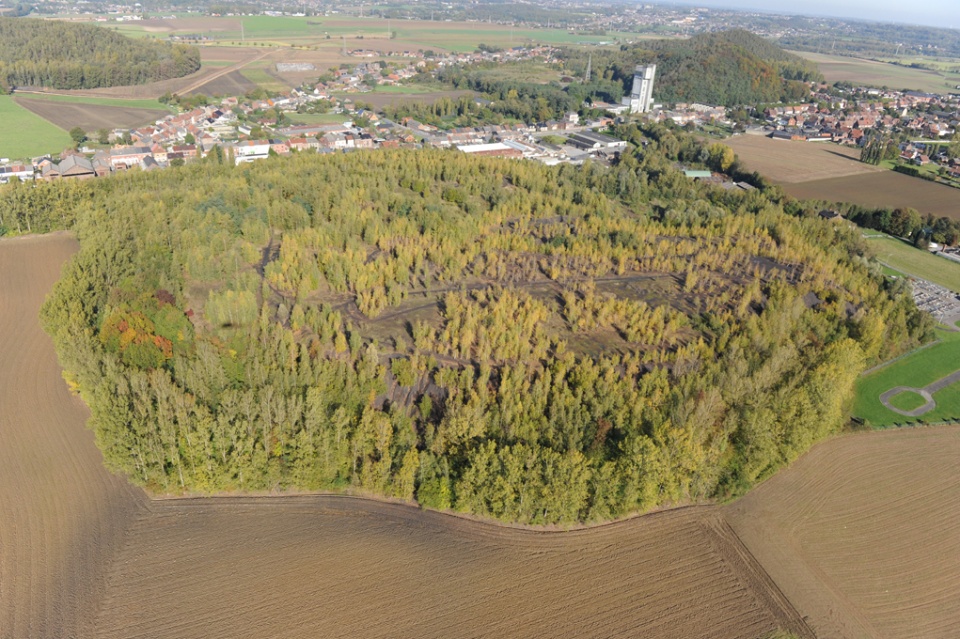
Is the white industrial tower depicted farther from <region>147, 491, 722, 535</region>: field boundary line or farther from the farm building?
<region>147, 491, 722, 535</region>: field boundary line

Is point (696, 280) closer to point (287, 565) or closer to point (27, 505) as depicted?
point (287, 565)

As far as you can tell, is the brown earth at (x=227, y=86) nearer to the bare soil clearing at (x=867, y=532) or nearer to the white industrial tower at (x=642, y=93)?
the white industrial tower at (x=642, y=93)

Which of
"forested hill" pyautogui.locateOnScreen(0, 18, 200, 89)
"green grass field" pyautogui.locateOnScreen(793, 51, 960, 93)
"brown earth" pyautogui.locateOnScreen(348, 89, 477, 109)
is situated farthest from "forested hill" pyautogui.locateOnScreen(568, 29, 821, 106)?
"forested hill" pyautogui.locateOnScreen(0, 18, 200, 89)

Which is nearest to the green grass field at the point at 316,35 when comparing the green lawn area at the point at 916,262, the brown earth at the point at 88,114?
the brown earth at the point at 88,114

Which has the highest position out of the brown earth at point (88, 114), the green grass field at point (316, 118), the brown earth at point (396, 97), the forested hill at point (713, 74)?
the forested hill at point (713, 74)

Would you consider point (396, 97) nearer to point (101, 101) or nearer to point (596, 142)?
point (596, 142)

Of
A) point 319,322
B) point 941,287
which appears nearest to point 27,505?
point 319,322

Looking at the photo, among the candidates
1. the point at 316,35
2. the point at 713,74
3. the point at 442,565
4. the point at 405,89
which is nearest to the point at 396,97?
the point at 405,89
